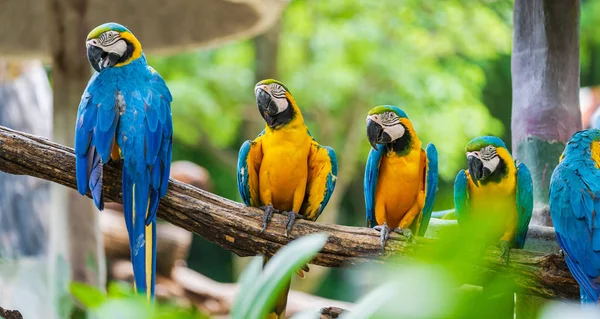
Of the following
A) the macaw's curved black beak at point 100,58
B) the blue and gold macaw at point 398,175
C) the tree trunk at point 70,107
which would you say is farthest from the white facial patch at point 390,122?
the tree trunk at point 70,107

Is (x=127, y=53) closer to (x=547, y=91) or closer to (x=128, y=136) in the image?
(x=128, y=136)

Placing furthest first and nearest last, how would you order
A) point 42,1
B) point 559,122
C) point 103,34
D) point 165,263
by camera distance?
point 165,263
point 42,1
point 559,122
point 103,34

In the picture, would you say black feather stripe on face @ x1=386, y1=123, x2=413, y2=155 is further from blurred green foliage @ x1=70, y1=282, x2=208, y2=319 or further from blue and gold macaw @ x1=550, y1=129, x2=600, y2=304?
blurred green foliage @ x1=70, y1=282, x2=208, y2=319

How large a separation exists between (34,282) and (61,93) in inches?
49.2

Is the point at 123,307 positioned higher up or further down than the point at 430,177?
higher up

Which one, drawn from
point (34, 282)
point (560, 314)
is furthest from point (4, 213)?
point (560, 314)

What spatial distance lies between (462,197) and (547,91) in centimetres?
61

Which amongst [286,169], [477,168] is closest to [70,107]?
[286,169]

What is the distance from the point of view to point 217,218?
4.95ft

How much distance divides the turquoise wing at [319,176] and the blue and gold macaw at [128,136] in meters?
0.36

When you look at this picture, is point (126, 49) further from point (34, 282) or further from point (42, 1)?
point (42, 1)

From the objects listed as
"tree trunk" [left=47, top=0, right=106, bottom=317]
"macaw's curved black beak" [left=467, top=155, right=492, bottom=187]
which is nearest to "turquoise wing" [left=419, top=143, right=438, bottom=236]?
"macaw's curved black beak" [left=467, top=155, right=492, bottom=187]

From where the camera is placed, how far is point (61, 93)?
2.50 metres

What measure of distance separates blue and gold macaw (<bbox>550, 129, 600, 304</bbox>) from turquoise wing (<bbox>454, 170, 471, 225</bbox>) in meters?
0.20
